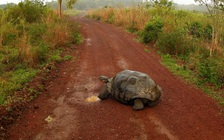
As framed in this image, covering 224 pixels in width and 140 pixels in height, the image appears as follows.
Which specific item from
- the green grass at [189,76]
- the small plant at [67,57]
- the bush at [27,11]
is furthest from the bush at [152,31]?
the bush at [27,11]

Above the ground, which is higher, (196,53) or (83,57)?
(196,53)

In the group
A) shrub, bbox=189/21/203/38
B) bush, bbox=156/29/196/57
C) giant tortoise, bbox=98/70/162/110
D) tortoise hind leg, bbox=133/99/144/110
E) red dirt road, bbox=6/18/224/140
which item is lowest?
red dirt road, bbox=6/18/224/140

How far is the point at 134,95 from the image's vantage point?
198 inches

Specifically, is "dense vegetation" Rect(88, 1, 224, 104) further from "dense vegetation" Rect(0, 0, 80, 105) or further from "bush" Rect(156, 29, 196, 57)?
"dense vegetation" Rect(0, 0, 80, 105)

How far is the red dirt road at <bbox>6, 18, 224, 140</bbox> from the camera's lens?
430 cm

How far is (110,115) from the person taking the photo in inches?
194

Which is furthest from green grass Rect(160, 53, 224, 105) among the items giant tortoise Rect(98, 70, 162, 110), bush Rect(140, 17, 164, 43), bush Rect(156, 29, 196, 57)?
bush Rect(140, 17, 164, 43)

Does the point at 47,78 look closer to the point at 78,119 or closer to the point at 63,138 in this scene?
the point at 78,119

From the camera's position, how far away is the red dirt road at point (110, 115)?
4297 millimetres

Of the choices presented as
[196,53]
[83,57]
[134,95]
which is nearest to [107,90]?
[134,95]

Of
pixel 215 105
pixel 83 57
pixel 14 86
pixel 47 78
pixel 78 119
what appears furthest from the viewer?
pixel 83 57

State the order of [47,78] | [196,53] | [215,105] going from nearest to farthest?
1. [215,105]
2. [47,78]
3. [196,53]

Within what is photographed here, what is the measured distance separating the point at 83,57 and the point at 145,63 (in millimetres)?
2457

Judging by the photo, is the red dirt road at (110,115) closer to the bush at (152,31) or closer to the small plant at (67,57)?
the small plant at (67,57)
